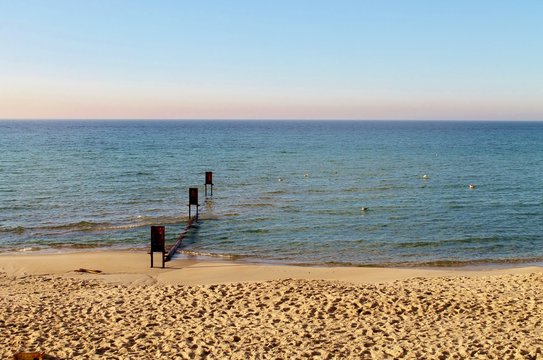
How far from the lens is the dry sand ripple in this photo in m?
11.4

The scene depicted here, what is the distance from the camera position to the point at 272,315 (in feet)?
44.9

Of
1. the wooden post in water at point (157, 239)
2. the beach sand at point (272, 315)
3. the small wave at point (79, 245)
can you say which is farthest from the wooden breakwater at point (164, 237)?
the small wave at point (79, 245)

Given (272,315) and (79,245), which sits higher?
(272,315)

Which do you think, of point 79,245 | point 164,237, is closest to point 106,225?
point 79,245

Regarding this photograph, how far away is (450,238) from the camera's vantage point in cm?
2583

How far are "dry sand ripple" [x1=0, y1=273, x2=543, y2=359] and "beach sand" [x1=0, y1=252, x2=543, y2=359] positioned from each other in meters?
0.03

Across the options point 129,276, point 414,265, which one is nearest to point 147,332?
point 129,276

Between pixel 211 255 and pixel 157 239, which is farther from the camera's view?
pixel 211 255

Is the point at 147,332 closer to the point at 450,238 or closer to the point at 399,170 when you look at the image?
the point at 450,238

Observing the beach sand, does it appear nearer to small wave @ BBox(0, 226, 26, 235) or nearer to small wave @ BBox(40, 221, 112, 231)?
small wave @ BBox(0, 226, 26, 235)

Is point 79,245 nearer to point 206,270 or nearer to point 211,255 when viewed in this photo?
point 211,255

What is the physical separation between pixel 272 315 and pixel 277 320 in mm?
362

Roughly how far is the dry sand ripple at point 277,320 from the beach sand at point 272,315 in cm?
3

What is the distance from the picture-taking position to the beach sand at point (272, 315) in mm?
11461
